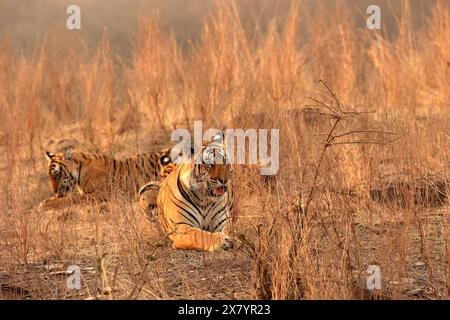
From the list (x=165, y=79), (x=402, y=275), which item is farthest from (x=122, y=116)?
(x=402, y=275)

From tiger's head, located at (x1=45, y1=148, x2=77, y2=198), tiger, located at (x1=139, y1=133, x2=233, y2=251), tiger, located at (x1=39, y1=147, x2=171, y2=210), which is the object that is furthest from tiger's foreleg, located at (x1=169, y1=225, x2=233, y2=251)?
tiger's head, located at (x1=45, y1=148, x2=77, y2=198)

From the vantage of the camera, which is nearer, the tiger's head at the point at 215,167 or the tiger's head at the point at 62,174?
the tiger's head at the point at 215,167

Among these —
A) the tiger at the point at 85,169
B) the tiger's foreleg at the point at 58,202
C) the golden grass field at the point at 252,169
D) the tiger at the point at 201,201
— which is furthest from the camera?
the tiger at the point at 85,169

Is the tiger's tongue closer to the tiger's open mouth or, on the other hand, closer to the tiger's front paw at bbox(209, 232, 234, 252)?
the tiger's open mouth

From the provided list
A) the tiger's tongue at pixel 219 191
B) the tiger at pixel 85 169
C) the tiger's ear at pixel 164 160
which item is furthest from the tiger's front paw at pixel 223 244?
the tiger at pixel 85 169

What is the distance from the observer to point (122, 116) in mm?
9453

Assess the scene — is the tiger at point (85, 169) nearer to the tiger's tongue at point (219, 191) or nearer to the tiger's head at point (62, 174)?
the tiger's head at point (62, 174)

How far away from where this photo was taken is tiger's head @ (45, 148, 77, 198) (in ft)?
24.0

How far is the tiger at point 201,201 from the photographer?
4.08m

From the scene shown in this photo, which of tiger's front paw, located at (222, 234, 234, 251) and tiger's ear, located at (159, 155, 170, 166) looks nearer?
tiger's front paw, located at (222, 234, 234, 251)

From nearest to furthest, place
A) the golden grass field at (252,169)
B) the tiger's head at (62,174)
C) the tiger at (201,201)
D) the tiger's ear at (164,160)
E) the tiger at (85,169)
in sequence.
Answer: the golden grass field at (252,169) < the tiger at (201,201) < the tiger's ear at (164,160) < the tiger at (85,169) < the tiger's head at (62,174)

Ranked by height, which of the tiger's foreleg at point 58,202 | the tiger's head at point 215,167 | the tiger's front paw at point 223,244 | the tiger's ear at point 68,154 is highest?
the tiger's ear at point 68,154

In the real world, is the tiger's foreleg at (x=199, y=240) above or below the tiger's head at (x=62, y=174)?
below

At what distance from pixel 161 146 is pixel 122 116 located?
3.67ft
